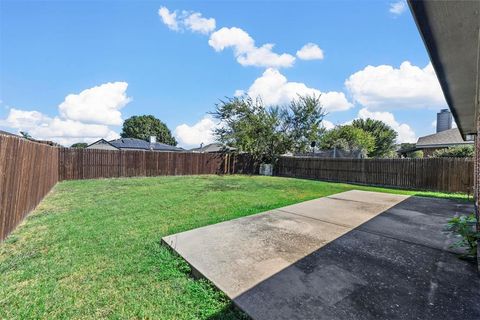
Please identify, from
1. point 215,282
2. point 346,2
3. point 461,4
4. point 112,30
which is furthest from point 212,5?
point 215,282

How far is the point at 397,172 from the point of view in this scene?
36.5 feet

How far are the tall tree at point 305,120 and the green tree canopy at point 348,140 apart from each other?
9.36m

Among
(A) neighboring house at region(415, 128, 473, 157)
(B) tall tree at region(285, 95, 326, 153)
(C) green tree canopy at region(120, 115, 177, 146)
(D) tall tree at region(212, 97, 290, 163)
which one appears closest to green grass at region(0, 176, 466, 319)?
(D) tall tree at region(212, 97, 290, 163)

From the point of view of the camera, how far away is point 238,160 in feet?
59.6

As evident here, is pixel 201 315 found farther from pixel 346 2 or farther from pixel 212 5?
pixel 212 5

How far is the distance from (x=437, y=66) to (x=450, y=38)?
687mm

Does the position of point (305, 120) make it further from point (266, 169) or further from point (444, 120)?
point (444, 120)

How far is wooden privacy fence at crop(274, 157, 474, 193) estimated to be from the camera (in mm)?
9148

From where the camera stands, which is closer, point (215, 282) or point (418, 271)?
point (215, 282)

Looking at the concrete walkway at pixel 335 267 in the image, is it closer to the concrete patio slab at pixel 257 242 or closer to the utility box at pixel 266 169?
the concrete patio slab at pixel 257 242

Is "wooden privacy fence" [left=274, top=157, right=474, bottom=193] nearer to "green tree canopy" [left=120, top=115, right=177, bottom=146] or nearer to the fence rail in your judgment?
the fence rail

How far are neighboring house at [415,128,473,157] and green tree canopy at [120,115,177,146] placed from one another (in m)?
42.7

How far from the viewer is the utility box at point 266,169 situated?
17.5m

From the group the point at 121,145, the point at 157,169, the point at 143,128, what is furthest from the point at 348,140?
the point at 143,128
